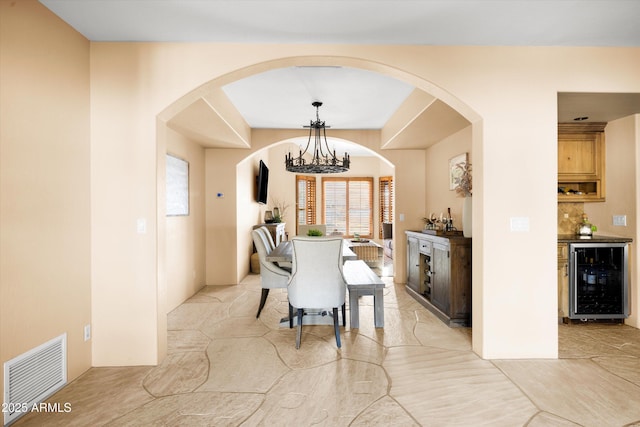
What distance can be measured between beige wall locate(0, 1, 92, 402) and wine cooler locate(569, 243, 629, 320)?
4.71 meters

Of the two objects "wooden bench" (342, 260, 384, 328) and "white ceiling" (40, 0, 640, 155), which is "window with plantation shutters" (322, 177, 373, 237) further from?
"white ceiling" (40, 0, 640, 155)

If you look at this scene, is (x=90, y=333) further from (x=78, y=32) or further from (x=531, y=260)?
(x=531, y=260)

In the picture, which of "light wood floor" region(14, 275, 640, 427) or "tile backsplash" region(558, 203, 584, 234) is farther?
"tile backsplash" region(558, 203, 584, 234)

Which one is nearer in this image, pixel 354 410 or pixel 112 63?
pixel 354 410

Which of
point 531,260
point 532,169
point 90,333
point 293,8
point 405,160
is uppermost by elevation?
point 293,8

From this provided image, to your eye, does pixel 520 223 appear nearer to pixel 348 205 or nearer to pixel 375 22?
pixel 375 22

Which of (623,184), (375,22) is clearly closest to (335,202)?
(623,184)

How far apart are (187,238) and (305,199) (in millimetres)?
4250

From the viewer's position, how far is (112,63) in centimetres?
247

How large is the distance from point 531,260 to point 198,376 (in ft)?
9.24

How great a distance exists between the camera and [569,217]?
390 cm

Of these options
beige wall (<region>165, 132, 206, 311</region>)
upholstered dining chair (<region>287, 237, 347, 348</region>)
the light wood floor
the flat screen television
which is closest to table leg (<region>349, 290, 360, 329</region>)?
the light wood floor

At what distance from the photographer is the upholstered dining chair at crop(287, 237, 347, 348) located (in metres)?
2.78

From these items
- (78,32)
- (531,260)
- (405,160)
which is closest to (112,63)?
(78,32)
